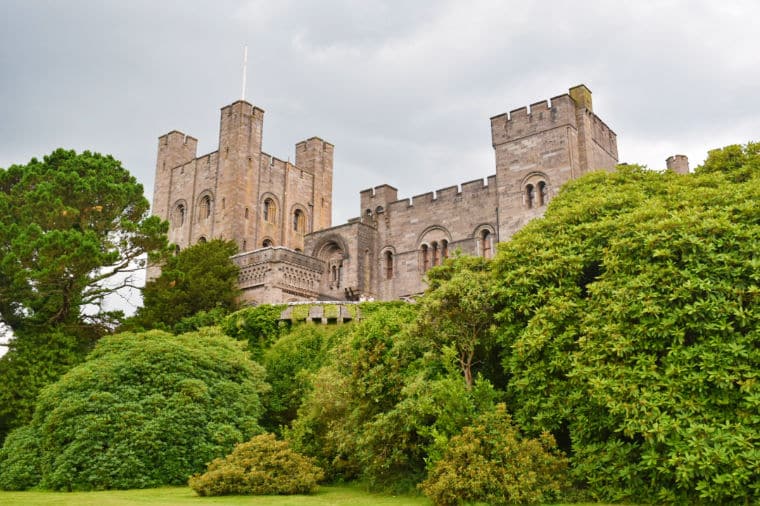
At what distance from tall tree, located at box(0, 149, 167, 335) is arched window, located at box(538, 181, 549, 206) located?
1412 centimetres

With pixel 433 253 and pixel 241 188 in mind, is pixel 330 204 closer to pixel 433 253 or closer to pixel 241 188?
pixel 241 188

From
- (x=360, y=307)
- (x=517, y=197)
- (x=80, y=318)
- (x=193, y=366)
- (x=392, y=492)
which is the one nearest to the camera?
(x=392, y=492)

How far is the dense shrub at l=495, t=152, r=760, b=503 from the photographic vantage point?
9.20 metres

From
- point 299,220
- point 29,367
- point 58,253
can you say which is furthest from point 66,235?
point 299,220

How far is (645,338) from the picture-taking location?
1014 cm

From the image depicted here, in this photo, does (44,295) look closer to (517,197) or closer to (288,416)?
(288,416)

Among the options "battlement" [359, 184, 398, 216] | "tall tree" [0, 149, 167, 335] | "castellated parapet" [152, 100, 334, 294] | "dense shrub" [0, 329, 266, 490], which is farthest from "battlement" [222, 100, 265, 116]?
"dense shrub" [0, 329, 266, 490]

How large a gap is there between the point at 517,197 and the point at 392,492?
17.6 metres

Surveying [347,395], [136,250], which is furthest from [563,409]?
[136,250]

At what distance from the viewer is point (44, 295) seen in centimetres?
2031

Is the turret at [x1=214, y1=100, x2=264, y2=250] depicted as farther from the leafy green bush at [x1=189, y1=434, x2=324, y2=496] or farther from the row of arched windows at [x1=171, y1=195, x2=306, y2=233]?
the leafy green bush at [x1=189, y1=434, x2=324, y2=496]

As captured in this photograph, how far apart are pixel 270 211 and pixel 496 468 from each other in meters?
31.5

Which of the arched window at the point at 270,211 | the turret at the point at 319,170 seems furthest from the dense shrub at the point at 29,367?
the turret at the point at 319,170

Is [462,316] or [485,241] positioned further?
[485,241]
